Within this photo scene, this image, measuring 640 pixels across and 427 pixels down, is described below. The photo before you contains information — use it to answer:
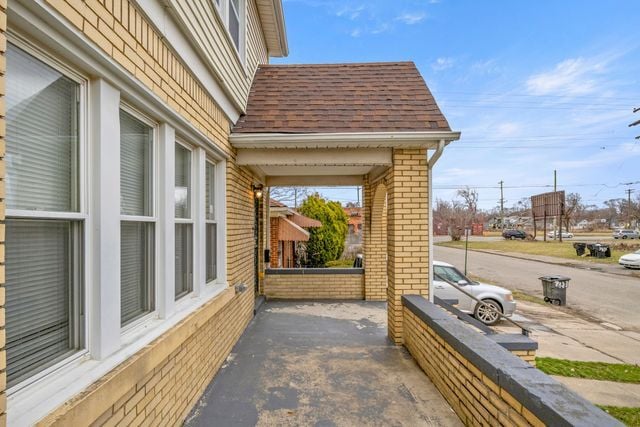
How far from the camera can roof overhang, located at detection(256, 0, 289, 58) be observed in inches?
254

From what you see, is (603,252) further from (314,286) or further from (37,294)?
(37,294)

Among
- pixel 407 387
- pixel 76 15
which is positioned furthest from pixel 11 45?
pixel 407 387

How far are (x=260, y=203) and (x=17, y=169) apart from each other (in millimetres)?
6477

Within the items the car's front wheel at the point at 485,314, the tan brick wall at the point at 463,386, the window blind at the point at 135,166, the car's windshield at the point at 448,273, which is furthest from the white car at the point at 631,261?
the window blind at the point at 135,166

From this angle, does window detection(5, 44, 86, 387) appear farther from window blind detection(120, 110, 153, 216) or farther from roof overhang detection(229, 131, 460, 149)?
roof overhang detection(229, 131, 460, 149)

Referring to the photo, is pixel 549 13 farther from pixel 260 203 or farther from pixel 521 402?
pixel 521 402

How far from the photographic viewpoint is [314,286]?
809cm

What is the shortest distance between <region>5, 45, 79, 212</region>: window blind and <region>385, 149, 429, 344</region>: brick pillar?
3931mm

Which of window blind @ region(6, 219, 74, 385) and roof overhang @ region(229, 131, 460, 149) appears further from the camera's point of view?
roof overhang @ region(229, 131, 460, 149)

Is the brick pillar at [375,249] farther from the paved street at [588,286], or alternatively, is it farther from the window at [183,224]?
the paved street at [588,286]

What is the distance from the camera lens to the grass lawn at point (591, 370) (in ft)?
16.1

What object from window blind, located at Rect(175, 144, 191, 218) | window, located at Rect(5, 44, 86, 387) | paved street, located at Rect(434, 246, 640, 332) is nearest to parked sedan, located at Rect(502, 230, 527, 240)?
paved street, located at Rect(434, 246, 640, 332)

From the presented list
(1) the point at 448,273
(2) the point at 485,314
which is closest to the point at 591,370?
(2) the point at 485,314

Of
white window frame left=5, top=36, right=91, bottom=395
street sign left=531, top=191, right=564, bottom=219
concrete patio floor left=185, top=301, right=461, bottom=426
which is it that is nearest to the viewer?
white window frame left=5, top=36, right=91, bottom=395
